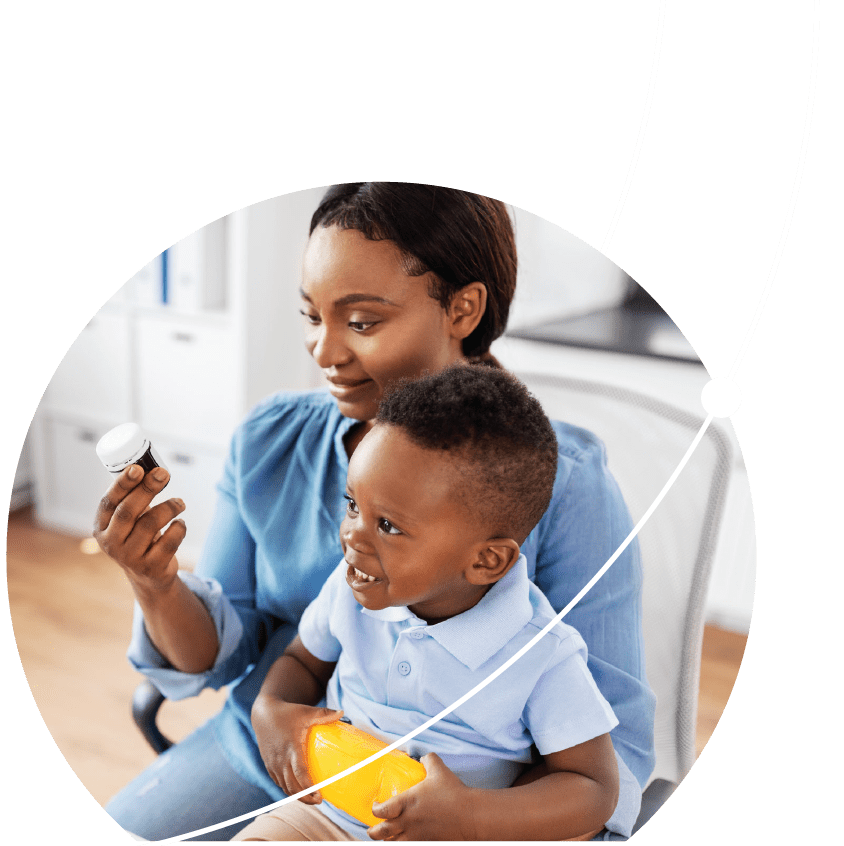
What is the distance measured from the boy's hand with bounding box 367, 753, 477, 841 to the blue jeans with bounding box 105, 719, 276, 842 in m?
0.18

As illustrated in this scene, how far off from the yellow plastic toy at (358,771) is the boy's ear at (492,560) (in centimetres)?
25

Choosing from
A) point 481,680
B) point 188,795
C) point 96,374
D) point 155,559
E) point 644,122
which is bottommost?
point 188,795

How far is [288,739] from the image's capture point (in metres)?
1.31

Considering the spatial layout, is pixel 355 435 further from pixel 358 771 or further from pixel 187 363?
Result: pixel 358 771

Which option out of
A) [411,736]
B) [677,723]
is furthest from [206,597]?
[677,723]

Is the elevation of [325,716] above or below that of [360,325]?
below

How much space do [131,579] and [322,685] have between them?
29 centimetres

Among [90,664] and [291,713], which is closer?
[291,713]

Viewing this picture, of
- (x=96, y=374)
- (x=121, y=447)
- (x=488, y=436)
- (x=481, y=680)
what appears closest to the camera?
(x=488, y=436)

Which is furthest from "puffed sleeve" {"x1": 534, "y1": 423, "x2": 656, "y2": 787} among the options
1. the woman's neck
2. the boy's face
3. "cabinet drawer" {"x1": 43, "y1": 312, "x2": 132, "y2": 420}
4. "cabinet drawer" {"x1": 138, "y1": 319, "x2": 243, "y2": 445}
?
"cabinet drawer" {"x1": 43, "y1": 312, "x2": 132, "y2": 420}

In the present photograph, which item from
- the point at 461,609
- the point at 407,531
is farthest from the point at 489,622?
the point at 407,531

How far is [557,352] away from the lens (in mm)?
1324

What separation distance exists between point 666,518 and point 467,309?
38 centimetres

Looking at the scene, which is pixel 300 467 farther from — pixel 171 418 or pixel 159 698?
pixel 159 698
